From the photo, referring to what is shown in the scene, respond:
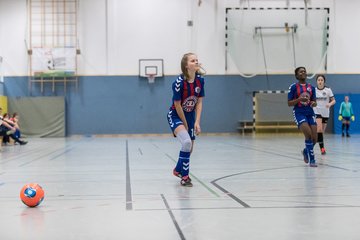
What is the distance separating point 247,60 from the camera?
2484cm

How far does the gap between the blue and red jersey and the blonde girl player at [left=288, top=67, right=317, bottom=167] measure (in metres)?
2.93

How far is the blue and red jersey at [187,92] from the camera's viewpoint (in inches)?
241

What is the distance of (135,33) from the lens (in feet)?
84.5

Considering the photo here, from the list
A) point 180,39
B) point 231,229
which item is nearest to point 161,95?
point 180,39

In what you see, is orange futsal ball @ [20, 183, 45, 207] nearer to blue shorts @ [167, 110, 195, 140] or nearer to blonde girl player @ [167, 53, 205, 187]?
blonde girl player @ [167, 53, 205, 187]

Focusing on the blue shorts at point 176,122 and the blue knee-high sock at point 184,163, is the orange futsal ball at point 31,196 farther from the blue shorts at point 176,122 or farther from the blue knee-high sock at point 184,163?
the blue shorts at point 176,122

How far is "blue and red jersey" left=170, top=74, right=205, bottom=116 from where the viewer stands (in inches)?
241

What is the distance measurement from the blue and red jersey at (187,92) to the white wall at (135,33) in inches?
771

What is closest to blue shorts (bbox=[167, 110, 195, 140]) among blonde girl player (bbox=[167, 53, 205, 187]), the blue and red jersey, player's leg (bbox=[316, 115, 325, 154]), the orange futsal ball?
blonde girl player (bbox=[167, 53, 205, 187])

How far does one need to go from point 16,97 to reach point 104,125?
16.7 ft

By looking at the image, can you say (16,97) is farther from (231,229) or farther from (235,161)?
(231,229)

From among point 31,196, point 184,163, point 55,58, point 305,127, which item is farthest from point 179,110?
point 55,58

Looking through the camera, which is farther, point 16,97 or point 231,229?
point 16,97

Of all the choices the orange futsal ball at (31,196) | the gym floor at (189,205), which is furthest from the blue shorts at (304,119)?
the orange futsal ball at (31,196)
